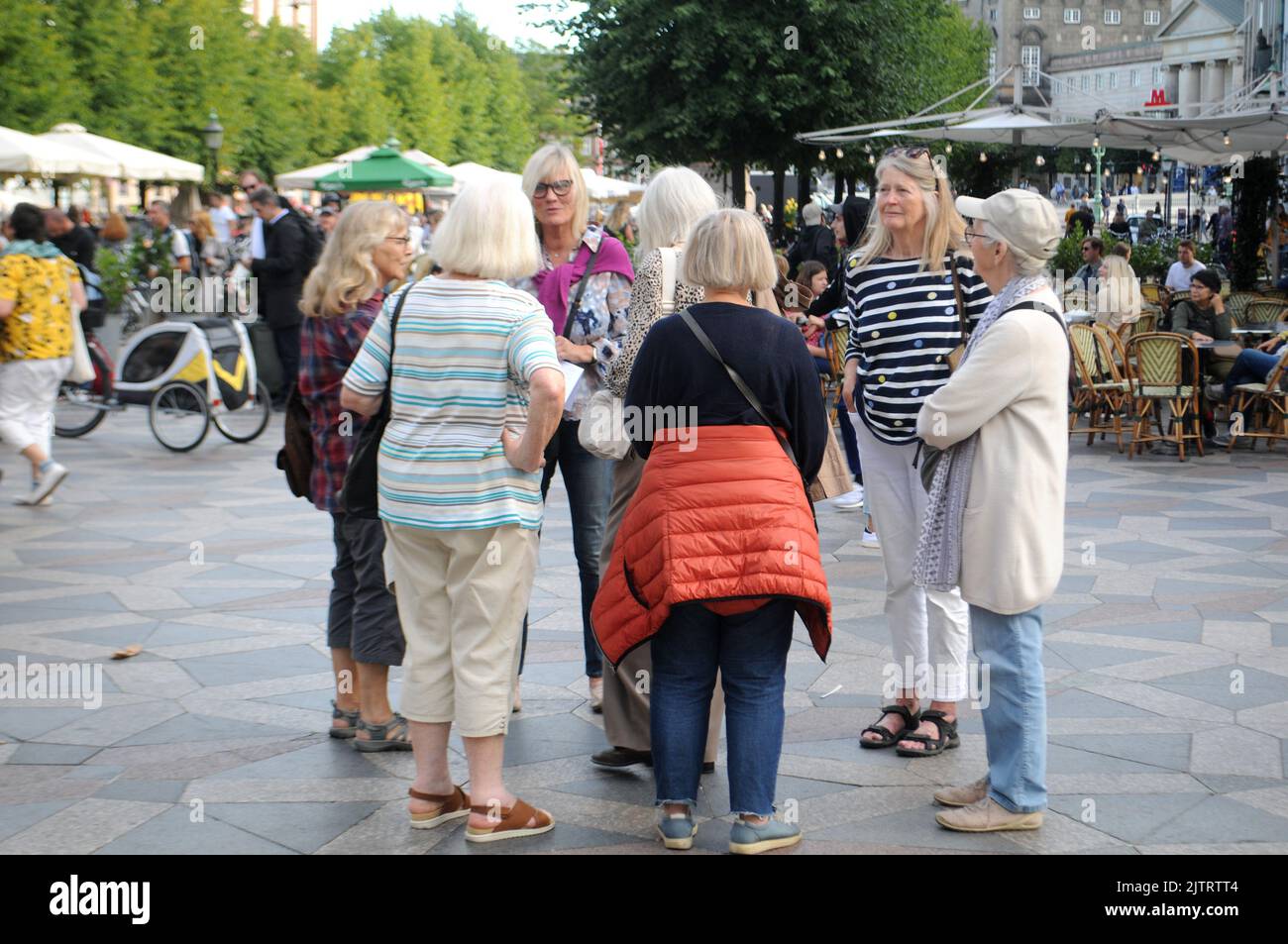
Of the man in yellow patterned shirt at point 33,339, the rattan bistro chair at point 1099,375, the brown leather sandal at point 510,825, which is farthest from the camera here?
the rattan bistro chair at point 1099,375

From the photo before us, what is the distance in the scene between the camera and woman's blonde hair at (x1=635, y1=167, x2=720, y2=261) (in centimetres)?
505

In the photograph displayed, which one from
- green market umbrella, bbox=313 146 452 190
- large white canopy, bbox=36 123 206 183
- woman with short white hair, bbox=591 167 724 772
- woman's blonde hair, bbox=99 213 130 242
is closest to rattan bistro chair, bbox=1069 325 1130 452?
woman with short white hair, bbox=591 167 724 772

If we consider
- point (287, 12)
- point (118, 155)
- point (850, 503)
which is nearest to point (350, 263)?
point (850, 503)

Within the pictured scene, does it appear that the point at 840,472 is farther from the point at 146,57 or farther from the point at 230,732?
the point at 146,57

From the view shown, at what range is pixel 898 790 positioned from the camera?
4.93m

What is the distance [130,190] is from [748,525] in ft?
230

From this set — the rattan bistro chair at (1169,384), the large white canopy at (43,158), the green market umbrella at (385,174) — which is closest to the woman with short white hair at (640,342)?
the rattan bistro chair at (1169,384)

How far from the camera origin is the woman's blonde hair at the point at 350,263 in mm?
5145

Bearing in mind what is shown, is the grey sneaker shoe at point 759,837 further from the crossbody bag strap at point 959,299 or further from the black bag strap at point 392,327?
the crossbody bag strap at point 959,299

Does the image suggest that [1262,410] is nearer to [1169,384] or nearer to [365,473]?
[1169,384]

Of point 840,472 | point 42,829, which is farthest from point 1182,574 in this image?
point 42,829

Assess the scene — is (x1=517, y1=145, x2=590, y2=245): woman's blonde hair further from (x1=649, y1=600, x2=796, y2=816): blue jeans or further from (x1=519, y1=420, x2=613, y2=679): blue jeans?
(x1=649, y1=600, x2=796, y2=816): blue jeans

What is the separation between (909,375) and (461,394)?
1707 mm

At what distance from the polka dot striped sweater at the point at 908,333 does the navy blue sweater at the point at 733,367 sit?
99cm
